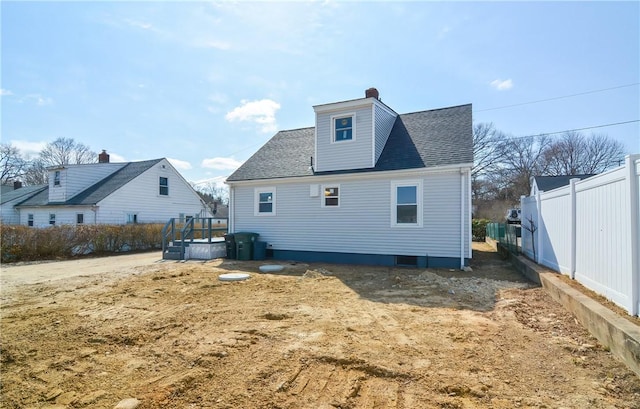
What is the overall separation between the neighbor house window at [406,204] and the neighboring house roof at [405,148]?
604 millimetres

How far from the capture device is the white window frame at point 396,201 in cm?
1012

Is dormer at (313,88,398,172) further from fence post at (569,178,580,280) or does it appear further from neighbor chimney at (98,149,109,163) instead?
neighbor chimney at (98,149,109,163)

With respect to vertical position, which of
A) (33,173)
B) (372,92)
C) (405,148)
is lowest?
(405,148)

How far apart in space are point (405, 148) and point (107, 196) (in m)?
18.2

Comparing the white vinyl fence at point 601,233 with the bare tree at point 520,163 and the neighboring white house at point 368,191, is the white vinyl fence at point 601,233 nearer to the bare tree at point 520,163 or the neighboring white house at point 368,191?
the neighboring white house at point 368,191

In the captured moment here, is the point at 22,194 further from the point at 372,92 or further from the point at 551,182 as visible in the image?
the point at 551,182

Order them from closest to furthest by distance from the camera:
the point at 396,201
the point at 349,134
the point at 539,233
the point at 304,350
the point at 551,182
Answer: the point at 304,350, the point at 539,233, the point at 396,201, the point at 349,134, the point at 551,182

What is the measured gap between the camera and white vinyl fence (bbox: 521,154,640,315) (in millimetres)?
3693

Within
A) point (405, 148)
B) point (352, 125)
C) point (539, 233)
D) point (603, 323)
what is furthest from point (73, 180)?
point (603, 323)

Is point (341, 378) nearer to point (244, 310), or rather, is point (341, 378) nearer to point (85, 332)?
point (244, 310)

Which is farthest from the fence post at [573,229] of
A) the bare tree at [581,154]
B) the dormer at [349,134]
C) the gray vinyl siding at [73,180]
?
the bare tree at [581,154]

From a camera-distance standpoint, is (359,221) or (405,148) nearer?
(359,221)

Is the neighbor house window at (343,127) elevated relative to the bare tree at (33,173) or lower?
lower

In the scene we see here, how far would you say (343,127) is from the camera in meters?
11.8
